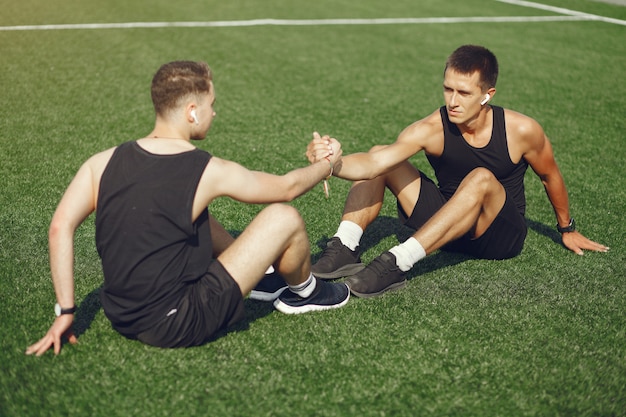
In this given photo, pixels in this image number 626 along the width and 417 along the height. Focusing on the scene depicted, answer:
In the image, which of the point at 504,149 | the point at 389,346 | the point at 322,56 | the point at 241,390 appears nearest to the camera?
the point at 241,390

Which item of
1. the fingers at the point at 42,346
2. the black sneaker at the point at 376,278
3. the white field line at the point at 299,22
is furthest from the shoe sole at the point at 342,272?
the white field line at the point at 299,22

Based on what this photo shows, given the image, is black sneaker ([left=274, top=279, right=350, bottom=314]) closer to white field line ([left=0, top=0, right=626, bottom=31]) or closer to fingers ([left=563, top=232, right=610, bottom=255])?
fingers ([left=563, top=232, right=610, bottom=255])

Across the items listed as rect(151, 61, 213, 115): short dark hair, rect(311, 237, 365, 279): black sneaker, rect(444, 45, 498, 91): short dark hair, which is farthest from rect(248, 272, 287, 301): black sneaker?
rect(444, 45, 498, 91): short dark hair

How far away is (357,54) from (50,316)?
815 cm

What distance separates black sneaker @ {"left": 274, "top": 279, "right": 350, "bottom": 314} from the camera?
15.8ft

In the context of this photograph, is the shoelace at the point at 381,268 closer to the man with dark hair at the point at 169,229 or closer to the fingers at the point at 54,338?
the man with dark hair at the point at 169,229

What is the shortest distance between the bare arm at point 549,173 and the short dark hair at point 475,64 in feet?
1.35

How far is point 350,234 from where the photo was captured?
5.66 m

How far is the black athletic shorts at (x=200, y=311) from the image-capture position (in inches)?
162

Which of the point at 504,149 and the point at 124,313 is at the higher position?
the point at 504,149

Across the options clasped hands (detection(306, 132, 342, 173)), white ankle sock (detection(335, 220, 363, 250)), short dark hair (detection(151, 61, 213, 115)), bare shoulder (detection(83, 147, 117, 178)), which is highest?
short dark hair (detection(151, 61, 213, 115))

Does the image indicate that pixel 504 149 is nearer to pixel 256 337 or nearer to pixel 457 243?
pixel 457 243

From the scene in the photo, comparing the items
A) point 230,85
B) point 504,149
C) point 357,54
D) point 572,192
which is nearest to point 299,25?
point 357,54

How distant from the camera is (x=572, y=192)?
726 centimetres
